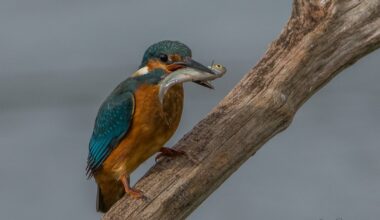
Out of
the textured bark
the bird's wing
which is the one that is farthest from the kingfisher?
the textured bark

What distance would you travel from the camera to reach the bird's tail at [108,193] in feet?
12.0

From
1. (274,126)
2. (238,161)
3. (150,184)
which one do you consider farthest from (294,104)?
(150,184)

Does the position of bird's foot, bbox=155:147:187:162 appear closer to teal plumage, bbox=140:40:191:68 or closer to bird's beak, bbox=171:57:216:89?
bird's beak, bbox=171:57:216:89

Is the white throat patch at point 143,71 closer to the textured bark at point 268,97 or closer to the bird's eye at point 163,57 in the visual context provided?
the bird's eye at point 163,57

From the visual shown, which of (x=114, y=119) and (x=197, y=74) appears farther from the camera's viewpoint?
(x=114, y=119)

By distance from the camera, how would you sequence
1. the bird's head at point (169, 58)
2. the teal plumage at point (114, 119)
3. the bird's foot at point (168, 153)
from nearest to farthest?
the bird's foot at point (168, 153)
the bird's head at point (169, 58)
the teal plumage at point (114, 119)

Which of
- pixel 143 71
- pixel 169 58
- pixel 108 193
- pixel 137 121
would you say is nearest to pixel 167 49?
pixel 169 58

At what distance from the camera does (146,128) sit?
349 centimetres

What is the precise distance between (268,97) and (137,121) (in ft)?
2.26

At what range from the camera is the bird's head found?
3.41 m

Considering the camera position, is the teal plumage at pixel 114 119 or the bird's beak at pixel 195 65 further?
the teal plumage at pixel 114 119

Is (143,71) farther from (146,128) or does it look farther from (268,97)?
(268,97)

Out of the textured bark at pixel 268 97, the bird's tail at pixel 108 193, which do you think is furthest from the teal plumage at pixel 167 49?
the bird's tail at pixel 108 193

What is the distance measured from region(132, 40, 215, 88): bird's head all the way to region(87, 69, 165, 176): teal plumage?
33 millimetres
